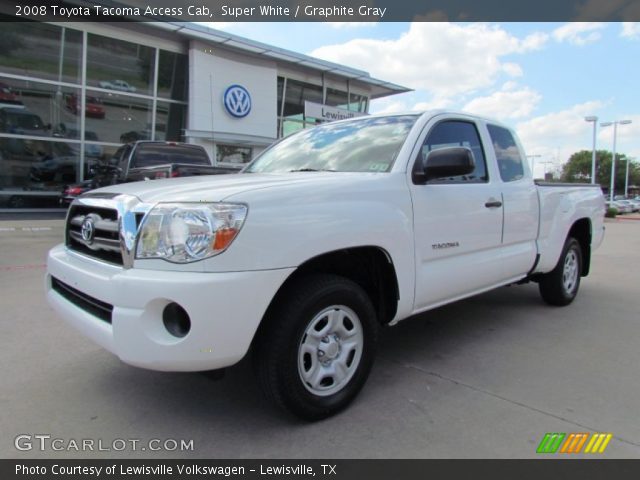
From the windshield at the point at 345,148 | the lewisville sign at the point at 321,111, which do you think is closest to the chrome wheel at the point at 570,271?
the windshield at the point at 345,148

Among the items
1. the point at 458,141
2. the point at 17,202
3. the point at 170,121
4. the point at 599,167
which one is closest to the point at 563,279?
the point at 458,141

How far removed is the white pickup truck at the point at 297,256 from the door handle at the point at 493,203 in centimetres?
6

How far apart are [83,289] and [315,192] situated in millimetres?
1349

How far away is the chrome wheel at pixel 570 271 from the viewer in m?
5.25

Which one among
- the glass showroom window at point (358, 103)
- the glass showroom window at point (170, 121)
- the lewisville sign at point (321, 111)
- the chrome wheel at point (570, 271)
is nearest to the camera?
the chrome wheel at point (570, 271)

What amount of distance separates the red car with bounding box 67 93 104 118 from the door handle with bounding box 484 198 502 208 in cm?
1555

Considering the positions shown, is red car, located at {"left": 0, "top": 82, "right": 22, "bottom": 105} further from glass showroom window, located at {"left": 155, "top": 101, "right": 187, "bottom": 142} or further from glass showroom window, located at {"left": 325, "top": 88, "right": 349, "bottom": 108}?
glass showroom window, located at {"left": 325, "top": 88, "right": 349, "bottom": 108}

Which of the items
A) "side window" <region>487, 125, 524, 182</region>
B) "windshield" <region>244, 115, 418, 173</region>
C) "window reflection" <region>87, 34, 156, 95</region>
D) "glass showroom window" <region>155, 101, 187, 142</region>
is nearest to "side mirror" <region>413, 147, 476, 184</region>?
"windshield" <region>244, 115, 418, 173</region>

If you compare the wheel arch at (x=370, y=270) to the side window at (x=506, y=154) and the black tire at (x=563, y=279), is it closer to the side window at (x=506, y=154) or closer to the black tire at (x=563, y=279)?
the side window at (x=506, y=154)

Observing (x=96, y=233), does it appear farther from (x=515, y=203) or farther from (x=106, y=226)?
(x=515, y=203)

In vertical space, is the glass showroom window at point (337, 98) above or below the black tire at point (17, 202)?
above

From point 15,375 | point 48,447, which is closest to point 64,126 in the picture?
point 15,375

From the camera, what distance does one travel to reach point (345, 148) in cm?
361

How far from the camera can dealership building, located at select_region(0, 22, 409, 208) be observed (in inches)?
587
